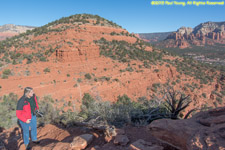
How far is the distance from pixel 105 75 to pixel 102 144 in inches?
436

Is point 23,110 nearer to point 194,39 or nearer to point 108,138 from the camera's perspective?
point 108,138

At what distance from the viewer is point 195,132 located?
1.85m

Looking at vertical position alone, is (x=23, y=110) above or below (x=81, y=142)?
above

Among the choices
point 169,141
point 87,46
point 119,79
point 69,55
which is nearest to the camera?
point 169,141

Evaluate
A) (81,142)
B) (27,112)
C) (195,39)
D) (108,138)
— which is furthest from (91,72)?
(195,39)

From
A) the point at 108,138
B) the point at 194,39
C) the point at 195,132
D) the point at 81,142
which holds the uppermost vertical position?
the point at 194,39

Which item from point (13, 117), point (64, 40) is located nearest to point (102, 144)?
point (13, 117)

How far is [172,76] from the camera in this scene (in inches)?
661

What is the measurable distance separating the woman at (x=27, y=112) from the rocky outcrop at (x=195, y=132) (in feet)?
9.81

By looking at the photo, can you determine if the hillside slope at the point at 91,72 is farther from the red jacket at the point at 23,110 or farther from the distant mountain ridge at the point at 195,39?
the distant mountain ridge at the point at 195,39

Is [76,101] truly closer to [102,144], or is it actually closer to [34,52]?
[102,144]

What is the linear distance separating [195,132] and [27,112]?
144 inches

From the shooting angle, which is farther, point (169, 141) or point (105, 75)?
point (105, 75)

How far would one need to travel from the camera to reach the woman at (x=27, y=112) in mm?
3117
